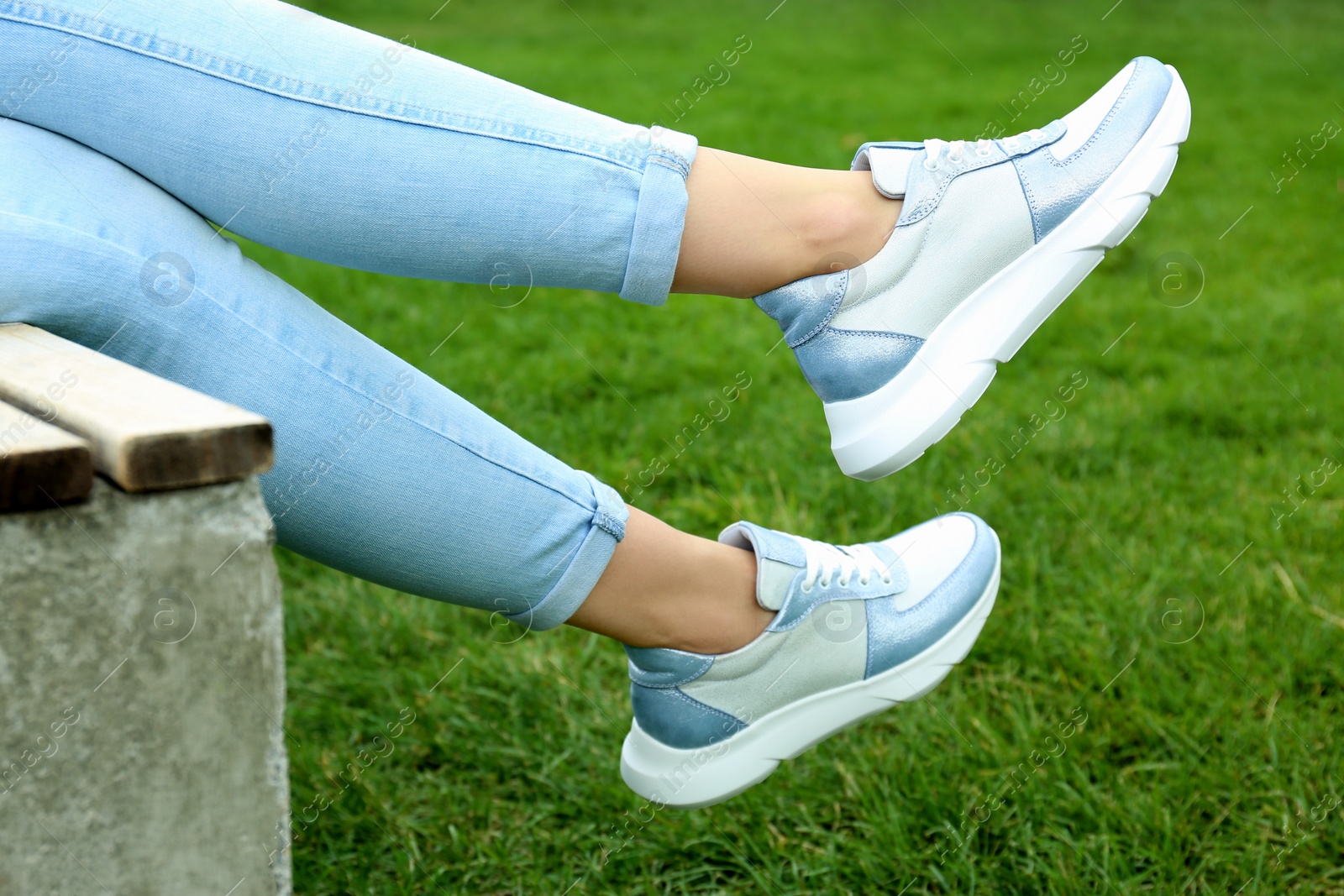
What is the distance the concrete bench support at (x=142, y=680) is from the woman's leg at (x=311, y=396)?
0.58ft

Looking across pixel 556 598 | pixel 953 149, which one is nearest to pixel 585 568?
pixel 556 598

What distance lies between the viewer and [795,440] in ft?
7.31

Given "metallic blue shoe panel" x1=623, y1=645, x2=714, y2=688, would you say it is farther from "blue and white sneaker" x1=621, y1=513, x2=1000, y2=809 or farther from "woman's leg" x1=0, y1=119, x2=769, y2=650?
"woman's leg" x1=0, y1=119, x2=769, y2=650

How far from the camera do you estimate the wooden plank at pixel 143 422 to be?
0.61m

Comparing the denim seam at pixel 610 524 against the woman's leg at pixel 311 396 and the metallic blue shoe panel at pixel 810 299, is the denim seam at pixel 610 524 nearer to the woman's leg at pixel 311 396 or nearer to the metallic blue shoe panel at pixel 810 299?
the woman's leg at pixel 311 396

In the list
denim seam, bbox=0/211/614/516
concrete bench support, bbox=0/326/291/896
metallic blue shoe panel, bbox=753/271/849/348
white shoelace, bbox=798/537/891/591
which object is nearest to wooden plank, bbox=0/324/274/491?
concrete bench support, bbox=0/326/291/896

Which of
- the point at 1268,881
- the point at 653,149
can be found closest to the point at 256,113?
the point at 653,149

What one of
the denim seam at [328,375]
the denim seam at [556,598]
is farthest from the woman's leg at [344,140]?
the denim seam at [556,598]

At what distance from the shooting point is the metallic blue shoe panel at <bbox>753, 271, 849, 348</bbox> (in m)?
1.09

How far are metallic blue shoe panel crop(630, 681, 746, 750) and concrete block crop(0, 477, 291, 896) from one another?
550 millimetres

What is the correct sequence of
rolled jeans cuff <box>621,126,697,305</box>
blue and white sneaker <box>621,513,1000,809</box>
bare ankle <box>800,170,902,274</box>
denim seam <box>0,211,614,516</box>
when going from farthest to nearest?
blue and white sneaker <box>621,513,1000,809</box>, bare ankle <box>800,170,902,274</box>, rolled jeans cuff <box>621,126,697,305</box>, denim seam <box>0,211,614,516</box>

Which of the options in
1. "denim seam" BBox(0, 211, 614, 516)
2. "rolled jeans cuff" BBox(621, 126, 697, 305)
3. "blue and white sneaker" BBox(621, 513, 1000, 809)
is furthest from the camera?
"blue and white sneaker" BBox(621, 513, 1000, 809)

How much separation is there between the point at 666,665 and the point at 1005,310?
0.48m

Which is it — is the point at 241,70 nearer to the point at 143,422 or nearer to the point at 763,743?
the point at 143,422
